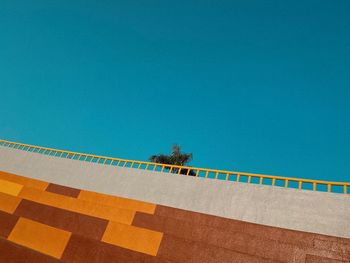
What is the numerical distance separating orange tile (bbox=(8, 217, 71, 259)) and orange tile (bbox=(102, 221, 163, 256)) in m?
1.40

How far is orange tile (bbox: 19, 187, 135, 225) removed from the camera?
360 inches

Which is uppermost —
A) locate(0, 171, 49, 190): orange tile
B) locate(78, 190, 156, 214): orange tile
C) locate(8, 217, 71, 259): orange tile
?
locate(0, 171, 49, 190): orange tile

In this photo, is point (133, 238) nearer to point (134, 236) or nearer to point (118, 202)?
point (134, 236)

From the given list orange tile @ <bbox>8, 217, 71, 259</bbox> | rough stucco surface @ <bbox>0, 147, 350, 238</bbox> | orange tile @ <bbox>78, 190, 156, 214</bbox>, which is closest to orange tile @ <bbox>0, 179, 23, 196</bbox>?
rough stucco surface @ <bbox>0, 147, 350, 238</bbox>

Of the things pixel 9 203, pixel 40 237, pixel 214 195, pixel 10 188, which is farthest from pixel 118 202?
pixel 10 188

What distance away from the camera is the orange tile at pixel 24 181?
12205 millimetres

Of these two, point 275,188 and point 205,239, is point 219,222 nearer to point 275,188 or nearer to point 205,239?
point 205,239

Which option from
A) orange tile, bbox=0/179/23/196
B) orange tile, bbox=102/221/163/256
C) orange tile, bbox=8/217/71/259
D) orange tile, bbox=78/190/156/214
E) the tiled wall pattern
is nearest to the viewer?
the tiled wall pattern

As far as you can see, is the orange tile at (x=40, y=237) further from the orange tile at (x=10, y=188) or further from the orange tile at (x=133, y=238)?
the orange tile at (x=10, y=188)

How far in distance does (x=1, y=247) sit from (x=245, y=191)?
308 inches

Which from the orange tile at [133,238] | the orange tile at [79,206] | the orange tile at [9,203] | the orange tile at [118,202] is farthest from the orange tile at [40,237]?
the orange tile at [118,202]

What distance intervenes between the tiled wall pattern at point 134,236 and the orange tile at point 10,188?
847 millimetres

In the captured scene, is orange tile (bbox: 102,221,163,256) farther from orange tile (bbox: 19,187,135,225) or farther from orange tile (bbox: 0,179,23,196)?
orange tile (bbox: 0,179,23,196)

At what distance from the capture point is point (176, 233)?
316 inches
